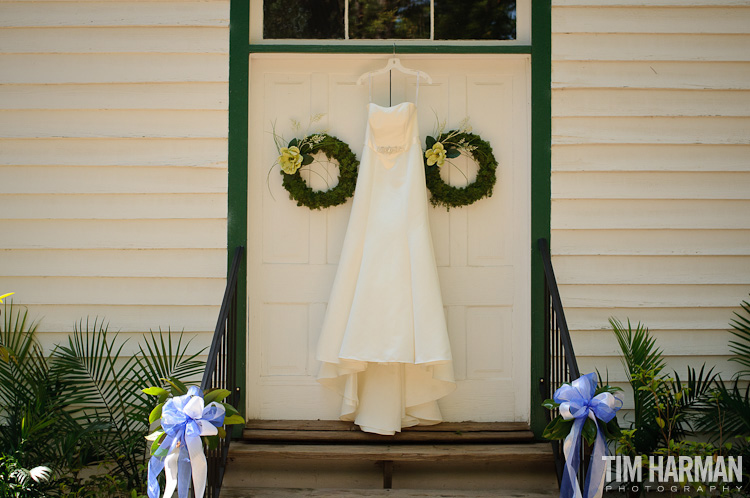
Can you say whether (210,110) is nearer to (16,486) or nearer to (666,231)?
(16,486)

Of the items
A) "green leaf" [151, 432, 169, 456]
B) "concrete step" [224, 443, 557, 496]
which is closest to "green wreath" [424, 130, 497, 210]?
"concrete step" [224, 443, 557, 496]

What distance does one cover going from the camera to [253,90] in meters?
3.84

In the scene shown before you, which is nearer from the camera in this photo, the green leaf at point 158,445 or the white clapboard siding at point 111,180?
the green leaf at point 158,445

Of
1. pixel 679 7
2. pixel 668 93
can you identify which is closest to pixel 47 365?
pixel 668 93

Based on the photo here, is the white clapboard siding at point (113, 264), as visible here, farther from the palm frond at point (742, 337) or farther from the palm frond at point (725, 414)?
the palm frond at point (742, 337)

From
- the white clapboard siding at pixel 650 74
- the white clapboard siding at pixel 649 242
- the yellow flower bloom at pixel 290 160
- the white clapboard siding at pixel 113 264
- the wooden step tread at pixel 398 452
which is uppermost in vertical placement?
the white clapboard siding at pixel 650 74

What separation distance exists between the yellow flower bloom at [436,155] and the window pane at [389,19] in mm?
673

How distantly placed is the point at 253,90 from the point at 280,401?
1684 millimetres

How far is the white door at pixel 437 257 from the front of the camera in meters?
3.80

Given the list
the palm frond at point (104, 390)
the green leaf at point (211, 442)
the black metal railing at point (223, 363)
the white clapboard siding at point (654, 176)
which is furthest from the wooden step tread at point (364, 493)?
the white clapboard siding at point (654, 176)

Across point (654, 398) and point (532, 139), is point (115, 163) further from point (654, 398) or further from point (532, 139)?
point (654, 398)

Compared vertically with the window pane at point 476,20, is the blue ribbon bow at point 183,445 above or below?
below

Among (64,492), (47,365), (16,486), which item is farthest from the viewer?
(47,365)

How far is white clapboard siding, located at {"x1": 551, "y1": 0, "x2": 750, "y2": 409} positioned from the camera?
3.73 metres
